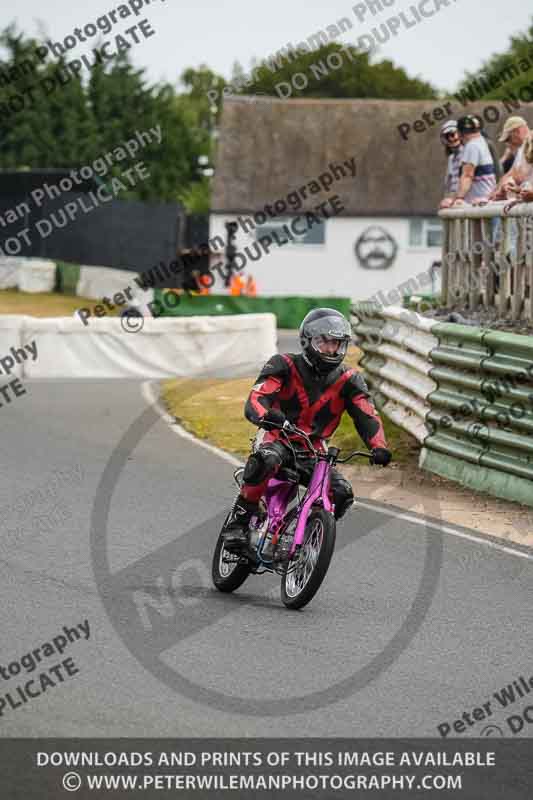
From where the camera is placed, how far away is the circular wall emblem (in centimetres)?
5775

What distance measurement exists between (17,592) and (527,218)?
736 centimetres

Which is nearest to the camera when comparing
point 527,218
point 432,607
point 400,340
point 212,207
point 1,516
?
point 432,607

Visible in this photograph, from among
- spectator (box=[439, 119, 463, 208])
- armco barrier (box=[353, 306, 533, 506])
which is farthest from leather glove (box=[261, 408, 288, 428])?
spectator (box=[439, 119, 463, 208])

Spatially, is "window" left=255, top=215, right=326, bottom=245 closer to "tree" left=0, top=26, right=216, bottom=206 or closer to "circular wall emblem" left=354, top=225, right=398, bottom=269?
"circular wall emblem" left=354, top=225, right=398, bottom=269

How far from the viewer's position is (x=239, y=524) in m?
9.19

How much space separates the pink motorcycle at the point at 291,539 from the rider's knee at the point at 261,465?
5.6 inches

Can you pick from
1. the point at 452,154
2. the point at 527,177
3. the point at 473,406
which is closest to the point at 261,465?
the point at 473,406

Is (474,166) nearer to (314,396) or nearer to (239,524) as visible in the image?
(314,396)

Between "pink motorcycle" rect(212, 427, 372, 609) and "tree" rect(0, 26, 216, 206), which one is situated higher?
"tree" rect(0, 26, 216, 206)

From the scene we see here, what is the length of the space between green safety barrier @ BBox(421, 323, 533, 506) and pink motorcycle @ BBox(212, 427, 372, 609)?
161 inches

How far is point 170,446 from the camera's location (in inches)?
645
